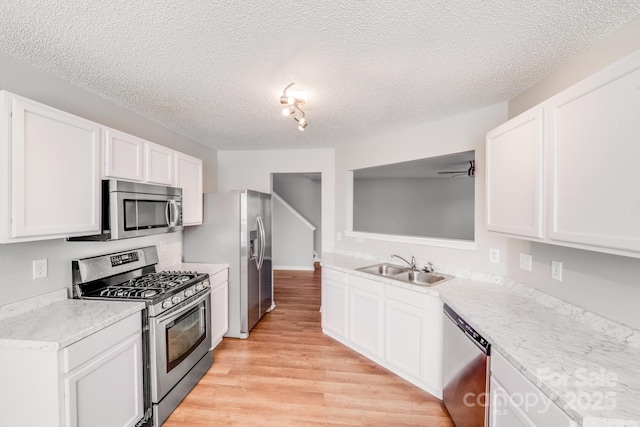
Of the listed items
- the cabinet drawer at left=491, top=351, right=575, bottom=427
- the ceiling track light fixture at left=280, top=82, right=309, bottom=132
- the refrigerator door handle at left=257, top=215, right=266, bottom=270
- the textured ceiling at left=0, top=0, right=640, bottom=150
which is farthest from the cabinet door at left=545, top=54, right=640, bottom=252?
the refrigerator door handle at left=257, top=215, right=266, bottom=270

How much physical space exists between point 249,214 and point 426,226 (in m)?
5.82

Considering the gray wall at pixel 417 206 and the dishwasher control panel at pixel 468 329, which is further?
the gray wall at pixel 417 206

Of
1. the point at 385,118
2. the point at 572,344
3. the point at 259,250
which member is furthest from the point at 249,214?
the point at 572,344

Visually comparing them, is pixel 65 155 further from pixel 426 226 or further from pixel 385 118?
pixel 426 226

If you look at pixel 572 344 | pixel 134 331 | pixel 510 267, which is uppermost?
pixel 510 267

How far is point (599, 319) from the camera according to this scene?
142 cm

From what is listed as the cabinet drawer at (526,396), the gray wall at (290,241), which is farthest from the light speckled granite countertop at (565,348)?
the gray wall at (290,241)

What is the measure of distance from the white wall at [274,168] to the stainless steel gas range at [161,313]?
6.25ft

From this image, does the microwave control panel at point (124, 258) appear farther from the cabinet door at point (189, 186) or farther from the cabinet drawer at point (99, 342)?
the cabinet drawer at point (99, 342)

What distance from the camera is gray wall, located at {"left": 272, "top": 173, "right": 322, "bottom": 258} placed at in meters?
7.38

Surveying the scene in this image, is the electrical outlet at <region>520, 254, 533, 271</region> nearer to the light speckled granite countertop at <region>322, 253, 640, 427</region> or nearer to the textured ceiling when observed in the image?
the light speckled granite countertop at <region>322, 253, 640, 427</region>

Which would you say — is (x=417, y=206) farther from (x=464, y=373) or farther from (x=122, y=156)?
(x=122, y=156)

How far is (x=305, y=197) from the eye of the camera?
7.47 m

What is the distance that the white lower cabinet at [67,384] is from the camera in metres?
1.29
